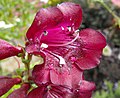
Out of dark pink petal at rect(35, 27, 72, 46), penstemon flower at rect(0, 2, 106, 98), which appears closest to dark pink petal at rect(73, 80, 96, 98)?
penstemon flower at rect(0, 2, 106, 98)

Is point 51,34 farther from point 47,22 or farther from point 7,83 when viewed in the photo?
point 7,83

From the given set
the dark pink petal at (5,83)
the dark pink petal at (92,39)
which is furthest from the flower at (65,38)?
the dark pink petal at (5,83)

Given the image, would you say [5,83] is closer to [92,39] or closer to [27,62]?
[27,62]

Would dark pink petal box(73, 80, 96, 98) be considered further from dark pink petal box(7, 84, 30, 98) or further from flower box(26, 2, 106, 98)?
dark pink petal box(7, 84, 30, 98)

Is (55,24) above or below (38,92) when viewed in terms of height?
above

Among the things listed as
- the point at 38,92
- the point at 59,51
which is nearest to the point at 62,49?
the point at 59,51

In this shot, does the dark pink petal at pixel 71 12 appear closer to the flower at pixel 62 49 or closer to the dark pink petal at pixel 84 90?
the flower at pixel 62 49
